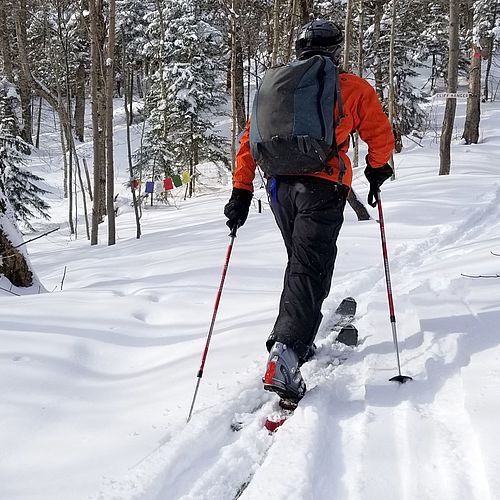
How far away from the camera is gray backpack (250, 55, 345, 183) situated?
9.66 feet

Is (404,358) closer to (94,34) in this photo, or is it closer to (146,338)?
(146,338)

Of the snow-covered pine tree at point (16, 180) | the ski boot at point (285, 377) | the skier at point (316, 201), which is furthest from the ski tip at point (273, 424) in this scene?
the snow-covered pine tree at point (16, 180)

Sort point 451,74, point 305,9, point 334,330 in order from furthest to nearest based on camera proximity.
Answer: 1. point 451,74
2. point 305,9
3. point 334,330

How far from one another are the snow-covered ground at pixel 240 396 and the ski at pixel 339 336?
6 centimetres

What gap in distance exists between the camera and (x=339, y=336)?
3812 mm

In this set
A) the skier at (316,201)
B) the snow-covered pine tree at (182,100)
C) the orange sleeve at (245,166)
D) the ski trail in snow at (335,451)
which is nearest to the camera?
the ski trail in snow at (335,451)

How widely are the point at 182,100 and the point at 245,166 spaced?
22446 mm

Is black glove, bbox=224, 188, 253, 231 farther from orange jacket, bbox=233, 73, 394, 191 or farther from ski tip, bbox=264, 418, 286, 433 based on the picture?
ski tip, bbox=264, 418, 286, 433

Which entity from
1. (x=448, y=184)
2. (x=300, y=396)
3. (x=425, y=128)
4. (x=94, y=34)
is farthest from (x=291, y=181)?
(x=425, y=128)

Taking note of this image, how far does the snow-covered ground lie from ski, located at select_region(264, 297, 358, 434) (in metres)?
0.06

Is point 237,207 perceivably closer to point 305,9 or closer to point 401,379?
point 401,379

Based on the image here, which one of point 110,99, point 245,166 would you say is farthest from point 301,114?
point 110,99

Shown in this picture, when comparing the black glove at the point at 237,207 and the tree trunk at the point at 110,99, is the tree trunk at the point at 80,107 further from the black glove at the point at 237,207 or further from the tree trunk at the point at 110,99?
the black glove at the point at 237,207

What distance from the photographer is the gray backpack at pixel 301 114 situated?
294 centimetres
